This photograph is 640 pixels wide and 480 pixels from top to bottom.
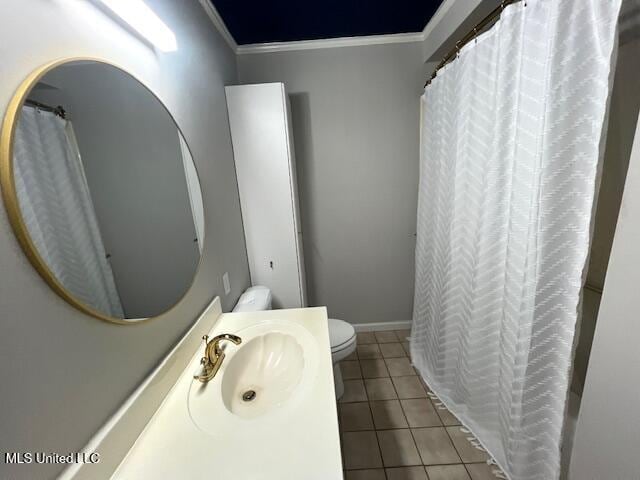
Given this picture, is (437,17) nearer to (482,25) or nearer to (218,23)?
(482,25)

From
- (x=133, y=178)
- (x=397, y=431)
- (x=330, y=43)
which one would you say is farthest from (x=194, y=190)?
(x=397, y=431)

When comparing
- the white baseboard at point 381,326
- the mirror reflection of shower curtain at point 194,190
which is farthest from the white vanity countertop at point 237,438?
the white baseboard at point 381,326

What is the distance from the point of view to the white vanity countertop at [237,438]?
583mm

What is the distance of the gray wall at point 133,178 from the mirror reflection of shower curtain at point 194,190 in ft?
0.12

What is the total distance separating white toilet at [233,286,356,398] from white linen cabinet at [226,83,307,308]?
0.61 feet

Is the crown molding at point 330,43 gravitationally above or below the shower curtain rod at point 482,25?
above

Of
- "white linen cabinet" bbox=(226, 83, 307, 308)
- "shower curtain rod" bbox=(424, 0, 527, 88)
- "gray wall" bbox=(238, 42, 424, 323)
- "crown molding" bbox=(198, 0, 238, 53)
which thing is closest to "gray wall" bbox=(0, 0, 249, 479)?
"crown molding" bbox=(198, 0, 238, 53)

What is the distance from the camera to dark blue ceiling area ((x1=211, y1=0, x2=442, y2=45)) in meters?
1.47

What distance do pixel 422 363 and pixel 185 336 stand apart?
1663 mm

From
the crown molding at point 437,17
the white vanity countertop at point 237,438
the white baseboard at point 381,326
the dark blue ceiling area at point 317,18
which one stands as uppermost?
the dark blue ceiling area at point 317,18

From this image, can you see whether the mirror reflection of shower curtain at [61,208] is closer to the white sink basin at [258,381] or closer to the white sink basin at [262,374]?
the white sink basin at [258,381]

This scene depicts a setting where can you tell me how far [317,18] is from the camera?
5.26 feet

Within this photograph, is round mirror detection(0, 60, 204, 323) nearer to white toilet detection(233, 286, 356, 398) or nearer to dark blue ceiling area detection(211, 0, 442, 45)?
white toilet detection(233, 286, 356, 398)

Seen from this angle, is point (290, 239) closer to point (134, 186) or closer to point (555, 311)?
point (134, 186)
